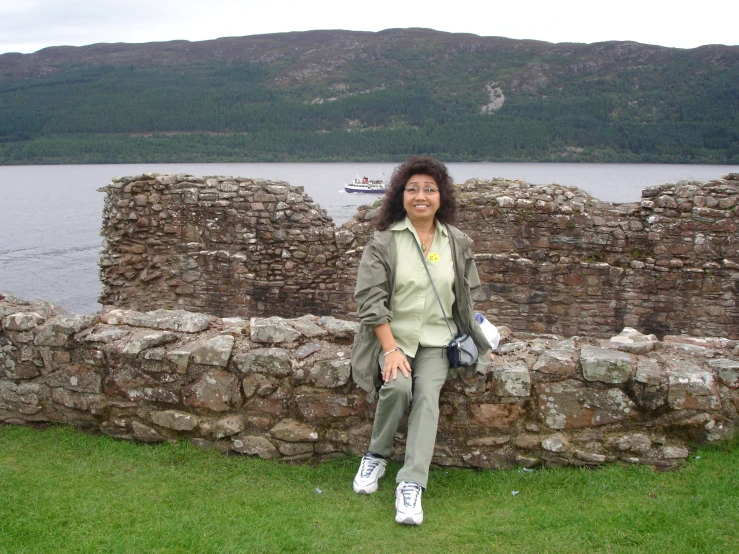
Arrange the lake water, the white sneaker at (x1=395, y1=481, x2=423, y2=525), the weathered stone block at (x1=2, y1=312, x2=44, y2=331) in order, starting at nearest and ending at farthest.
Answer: the white sneaker at (x1=395, y1=481, x2=423, y2=525) < the weathered stone block at (x1=2, y1=312, x2=44, y2=331) < the lake water

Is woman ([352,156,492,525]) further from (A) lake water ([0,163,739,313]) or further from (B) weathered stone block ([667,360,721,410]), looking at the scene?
(A) lake water ([0,163,739,313])

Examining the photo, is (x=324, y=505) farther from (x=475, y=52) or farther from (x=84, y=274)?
(x=475, y=52)

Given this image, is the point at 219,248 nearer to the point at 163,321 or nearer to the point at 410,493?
the point at 163,321

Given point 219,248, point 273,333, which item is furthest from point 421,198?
point 219,248

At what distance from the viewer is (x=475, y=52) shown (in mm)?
130000

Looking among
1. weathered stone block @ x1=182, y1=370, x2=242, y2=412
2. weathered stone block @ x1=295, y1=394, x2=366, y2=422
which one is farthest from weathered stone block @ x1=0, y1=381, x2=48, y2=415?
weathered stone block @ x1=295, y1=394, x2=366, y2=422

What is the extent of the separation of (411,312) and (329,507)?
1.40 m

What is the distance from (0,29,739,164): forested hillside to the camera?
76.6 meters

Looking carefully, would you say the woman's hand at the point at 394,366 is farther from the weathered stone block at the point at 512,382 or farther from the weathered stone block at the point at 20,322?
the weathered stone block at the point at 20,322

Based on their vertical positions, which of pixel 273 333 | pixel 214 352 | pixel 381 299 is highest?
pixel 381 299

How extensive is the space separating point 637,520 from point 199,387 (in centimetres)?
315

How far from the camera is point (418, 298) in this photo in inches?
173

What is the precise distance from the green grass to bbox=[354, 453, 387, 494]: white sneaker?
0.19 feet

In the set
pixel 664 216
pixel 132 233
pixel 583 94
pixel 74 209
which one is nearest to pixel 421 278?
pixel 664 216
